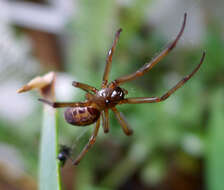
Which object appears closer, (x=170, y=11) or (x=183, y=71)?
(x=183, y=71)

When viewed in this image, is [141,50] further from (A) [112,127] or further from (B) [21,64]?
(B) [21,64]

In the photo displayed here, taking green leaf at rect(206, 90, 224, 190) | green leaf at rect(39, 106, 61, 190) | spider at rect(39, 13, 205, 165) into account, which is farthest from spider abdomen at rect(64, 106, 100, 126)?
green leaf at rect(206, 90, 224, 190)

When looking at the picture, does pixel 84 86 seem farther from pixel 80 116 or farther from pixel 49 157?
pixel 49 157

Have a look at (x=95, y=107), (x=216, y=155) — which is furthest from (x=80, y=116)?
(x=216, y=155)

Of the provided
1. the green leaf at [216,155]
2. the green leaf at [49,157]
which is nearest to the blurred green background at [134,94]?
the green leaf at [216,155]

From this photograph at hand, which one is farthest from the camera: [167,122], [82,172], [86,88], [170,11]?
[170,11]

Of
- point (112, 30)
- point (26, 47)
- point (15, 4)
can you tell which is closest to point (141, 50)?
point (112, 30)

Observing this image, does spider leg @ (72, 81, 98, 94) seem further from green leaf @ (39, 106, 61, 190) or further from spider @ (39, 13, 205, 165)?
green leaf @ (39, 106, 61, 190)
